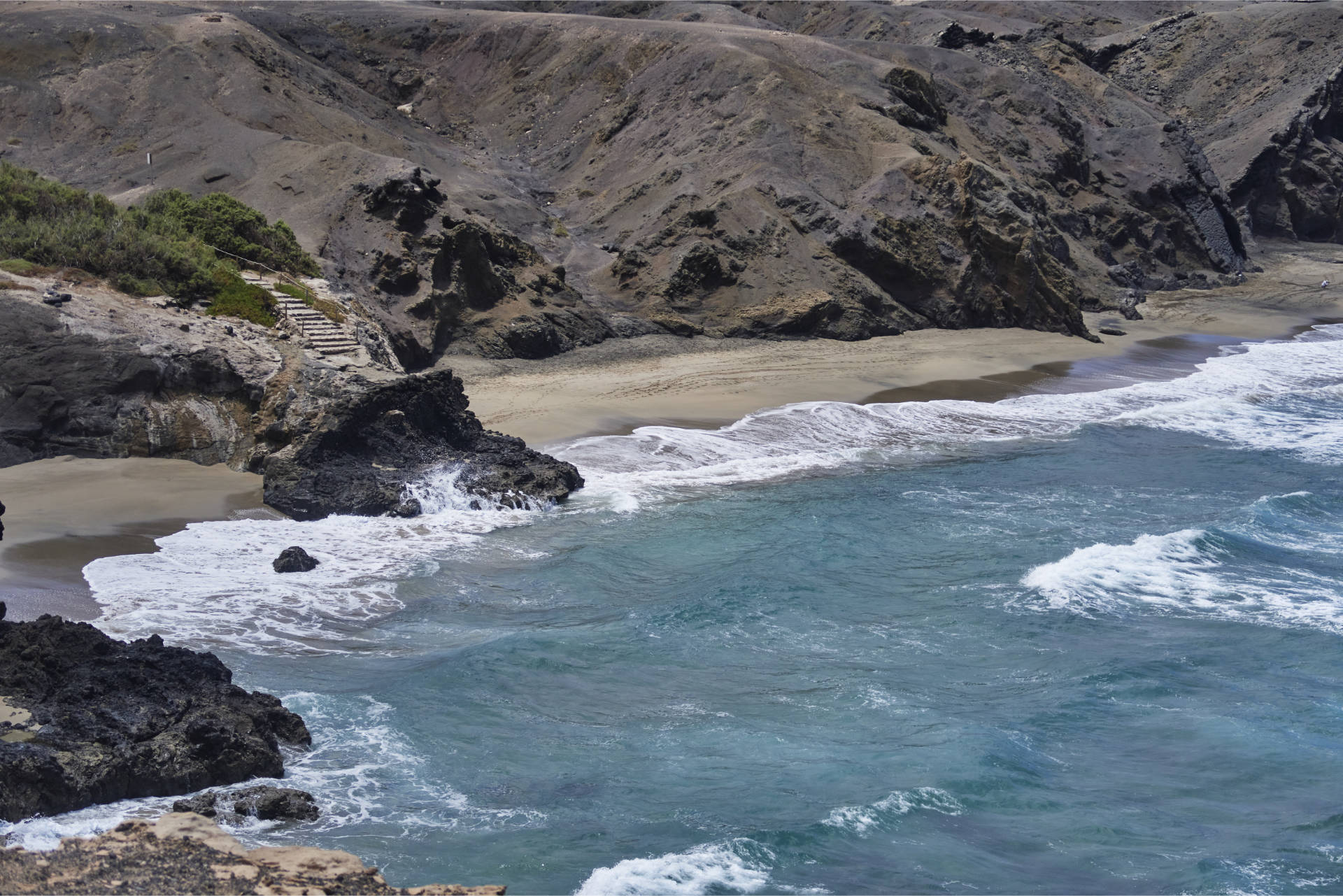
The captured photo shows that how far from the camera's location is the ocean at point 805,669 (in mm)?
9031

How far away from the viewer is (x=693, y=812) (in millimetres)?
9539

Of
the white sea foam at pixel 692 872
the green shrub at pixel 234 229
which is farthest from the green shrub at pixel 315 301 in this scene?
the white sea foam at pixel 692 872

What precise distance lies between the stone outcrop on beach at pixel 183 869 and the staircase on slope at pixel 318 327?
13844 mm

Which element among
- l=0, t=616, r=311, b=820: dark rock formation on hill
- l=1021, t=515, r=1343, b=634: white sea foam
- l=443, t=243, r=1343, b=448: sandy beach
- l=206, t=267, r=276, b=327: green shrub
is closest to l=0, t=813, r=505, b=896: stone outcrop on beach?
l=0, t=616, r=311, b=820: dark rock formation on hill

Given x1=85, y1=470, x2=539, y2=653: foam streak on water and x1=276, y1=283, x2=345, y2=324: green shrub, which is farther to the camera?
x1=276, y1=283, x2=345, y2=324: green shrub

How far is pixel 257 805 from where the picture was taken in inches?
349

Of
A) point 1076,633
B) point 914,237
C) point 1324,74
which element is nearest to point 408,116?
point 914,237

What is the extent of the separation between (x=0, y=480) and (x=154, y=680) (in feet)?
28.1

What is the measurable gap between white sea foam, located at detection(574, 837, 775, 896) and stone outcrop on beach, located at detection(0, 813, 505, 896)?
1538 mm

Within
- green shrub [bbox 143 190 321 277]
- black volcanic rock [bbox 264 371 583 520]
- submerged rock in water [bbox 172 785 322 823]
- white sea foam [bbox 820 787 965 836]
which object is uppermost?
green shrub [bbox 143 190 321 277]

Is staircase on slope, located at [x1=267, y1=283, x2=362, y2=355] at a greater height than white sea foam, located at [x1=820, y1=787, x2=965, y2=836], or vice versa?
staircase on slope, located at [x1=267, y1=283, x2=362, y2=355]

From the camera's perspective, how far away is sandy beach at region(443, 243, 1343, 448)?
23500mm

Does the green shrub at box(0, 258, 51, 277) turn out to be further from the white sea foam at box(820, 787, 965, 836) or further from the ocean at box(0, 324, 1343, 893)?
the white sea foam at box(820, 787, 965, 836)

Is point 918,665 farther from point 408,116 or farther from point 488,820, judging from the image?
point 408,116
